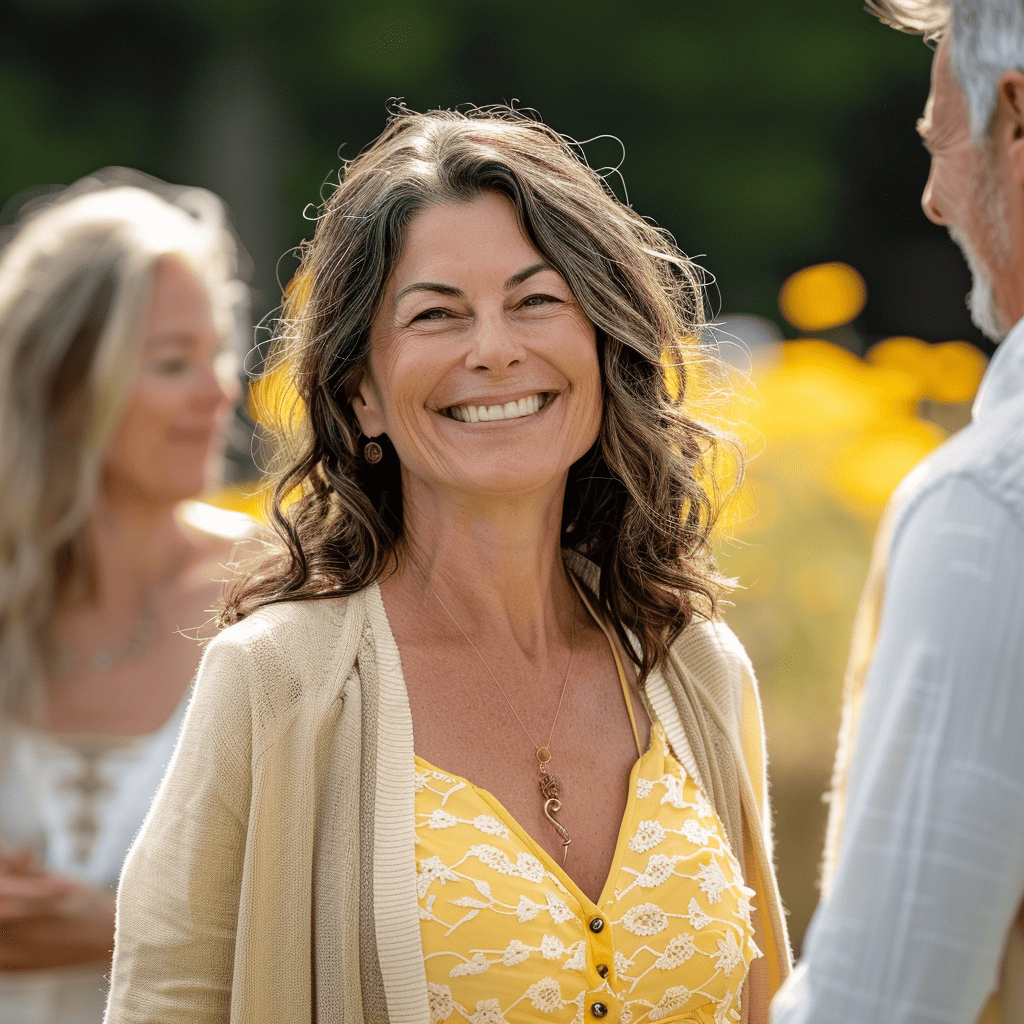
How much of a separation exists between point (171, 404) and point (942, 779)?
2475 millimetres

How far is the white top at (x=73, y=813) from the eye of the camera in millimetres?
2766

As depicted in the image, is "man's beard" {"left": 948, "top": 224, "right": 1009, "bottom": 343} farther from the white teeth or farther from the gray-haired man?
the white teeth

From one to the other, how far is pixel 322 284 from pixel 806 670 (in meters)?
2.42

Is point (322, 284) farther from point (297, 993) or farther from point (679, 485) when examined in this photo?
point (297, 993)

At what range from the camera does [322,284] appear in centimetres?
220

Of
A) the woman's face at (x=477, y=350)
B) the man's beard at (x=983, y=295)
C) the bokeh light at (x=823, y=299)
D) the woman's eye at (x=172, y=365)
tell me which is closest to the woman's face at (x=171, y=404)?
the woman's eye at (x=172, y=365)

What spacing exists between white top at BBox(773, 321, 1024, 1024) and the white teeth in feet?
3.27

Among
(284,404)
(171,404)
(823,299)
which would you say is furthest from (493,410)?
(823,299)

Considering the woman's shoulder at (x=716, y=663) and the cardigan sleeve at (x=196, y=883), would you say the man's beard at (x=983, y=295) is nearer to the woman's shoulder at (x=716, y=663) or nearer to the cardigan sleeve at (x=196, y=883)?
the woman's shoulder at (x=716, y=663)

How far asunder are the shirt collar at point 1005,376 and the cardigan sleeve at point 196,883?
1.10 m

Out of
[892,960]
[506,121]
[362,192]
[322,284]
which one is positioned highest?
[506,121]

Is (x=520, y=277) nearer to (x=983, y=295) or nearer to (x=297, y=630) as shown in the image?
(x=297, y=630)

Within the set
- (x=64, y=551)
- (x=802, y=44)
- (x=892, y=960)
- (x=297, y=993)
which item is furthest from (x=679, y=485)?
(x=802, y=44)

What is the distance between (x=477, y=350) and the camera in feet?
6.76
